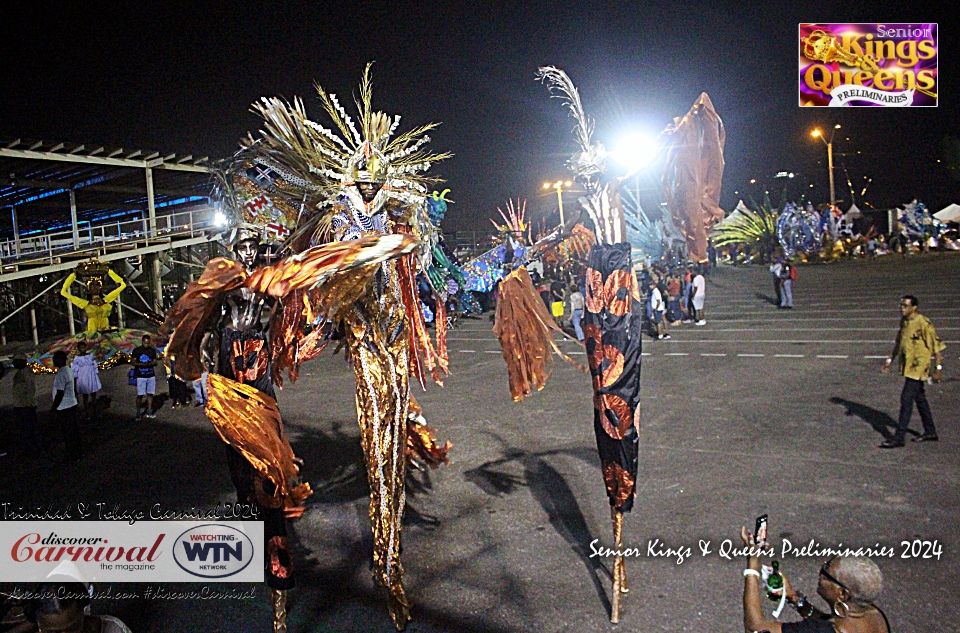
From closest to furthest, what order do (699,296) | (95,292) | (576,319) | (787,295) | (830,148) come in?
(95,292) < (576,319) < (699,296) < (787,295) < (830,148)

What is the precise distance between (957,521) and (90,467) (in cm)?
910

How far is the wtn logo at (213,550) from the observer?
4.42 m

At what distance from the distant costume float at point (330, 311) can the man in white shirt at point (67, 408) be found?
208 inches

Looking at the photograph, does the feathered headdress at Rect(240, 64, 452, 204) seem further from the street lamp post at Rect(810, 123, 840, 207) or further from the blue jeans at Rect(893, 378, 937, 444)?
the street lamp post at Rect(810, 123, 840, 207)

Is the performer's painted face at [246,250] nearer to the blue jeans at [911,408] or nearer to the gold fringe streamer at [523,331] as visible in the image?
the gold fringe streamer at [523,331]

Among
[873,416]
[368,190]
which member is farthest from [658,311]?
[368,190]

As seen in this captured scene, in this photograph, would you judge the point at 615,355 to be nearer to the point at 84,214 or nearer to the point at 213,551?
the point at 213,551

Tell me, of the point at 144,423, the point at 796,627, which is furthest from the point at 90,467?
the point at 796,627

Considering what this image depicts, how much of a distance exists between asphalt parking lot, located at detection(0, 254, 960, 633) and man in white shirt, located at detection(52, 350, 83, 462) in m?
0.26

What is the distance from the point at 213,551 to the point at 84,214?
90.3 feet

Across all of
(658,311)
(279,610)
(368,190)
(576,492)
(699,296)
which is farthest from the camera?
(699,296)

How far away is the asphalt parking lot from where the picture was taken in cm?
419

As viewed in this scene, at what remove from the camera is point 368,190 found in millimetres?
3955

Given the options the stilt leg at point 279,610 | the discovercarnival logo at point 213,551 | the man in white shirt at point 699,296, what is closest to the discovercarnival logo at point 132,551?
the discovercarnival logo at point 213,551
